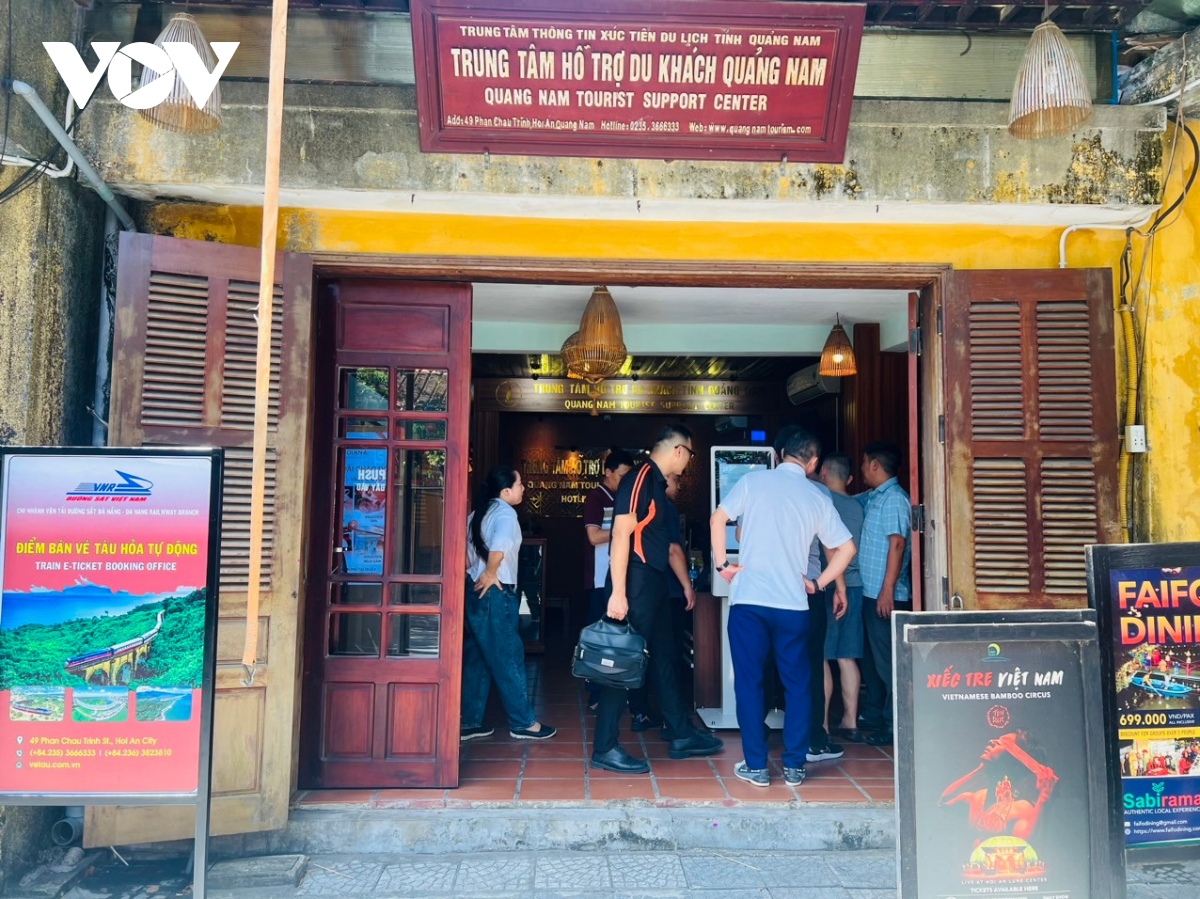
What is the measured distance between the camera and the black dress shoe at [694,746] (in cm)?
488

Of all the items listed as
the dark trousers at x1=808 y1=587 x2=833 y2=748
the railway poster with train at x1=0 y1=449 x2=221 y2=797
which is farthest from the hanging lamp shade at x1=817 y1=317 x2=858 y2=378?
the railway poster with train at x1=0 y1=449 x2=221 y2=797

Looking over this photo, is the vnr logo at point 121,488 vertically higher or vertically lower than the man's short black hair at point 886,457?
lower

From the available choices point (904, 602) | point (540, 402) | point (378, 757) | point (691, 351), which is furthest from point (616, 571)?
point (540, 402)

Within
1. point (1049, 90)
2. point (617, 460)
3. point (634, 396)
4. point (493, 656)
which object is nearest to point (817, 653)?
point (617, 460)

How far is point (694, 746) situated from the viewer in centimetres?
489

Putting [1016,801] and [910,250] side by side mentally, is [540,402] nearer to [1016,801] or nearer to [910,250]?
[910,250]

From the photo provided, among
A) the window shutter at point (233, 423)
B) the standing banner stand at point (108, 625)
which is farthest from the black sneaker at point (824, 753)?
the standing banner stand at point (108, 625)

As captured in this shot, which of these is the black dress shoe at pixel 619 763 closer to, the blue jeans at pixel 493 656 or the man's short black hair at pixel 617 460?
the blue jeans at pixel 493 656

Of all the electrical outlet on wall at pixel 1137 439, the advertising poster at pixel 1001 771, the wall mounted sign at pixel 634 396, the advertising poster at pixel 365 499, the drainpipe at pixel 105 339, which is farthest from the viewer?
the wall mounted sign at pixel 634 396

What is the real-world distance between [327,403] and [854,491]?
17.6 feet

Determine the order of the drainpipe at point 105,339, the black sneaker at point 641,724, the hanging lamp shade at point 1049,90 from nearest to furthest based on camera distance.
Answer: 1. the hanging lamp shade at point 1049,90
2. the drainpipe at point 105,339
3. the black sneaker at point 641,724

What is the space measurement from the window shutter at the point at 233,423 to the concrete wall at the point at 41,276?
29 centimetres

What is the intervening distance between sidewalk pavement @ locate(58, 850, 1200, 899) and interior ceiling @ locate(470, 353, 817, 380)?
17.9 ft

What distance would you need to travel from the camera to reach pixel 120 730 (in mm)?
3125
